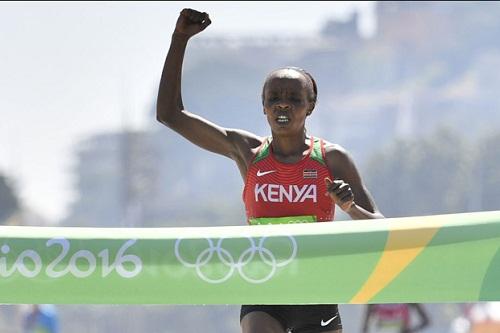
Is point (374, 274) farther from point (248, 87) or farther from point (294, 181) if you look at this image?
point (248, 87)

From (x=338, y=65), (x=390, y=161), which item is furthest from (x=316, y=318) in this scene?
(x=338, y=65)

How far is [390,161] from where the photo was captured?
34438 millimetres

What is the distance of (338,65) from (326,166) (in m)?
39.5

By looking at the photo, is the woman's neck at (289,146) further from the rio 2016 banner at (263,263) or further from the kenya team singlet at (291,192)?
the rio 2016 banner at (263,263)

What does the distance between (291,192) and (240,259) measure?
2.10ft

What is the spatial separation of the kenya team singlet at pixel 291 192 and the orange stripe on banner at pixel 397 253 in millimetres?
640

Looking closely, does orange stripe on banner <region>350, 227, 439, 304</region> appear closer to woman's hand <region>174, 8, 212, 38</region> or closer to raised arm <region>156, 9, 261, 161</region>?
raised arm <region>156, 9, 261, 161</region>

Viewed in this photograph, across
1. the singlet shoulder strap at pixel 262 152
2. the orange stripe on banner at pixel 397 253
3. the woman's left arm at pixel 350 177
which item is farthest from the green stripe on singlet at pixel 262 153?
the orange stripe on banner at pixel 397 253

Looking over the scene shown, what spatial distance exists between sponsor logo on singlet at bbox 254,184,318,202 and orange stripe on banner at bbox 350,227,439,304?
25.8 inches

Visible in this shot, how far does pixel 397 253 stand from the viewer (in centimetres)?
423

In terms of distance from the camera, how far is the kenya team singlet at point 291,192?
15.9 ft

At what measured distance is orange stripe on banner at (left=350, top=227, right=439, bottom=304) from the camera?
423 cm

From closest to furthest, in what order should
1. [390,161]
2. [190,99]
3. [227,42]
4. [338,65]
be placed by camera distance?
[390,161]
[338,65]
[190,99]
[227,42]

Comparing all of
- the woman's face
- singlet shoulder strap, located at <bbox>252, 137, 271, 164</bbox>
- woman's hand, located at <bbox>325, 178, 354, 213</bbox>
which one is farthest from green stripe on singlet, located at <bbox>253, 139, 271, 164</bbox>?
woman's hand, located at <bbox>325, 178, 354, 213</bbox>
